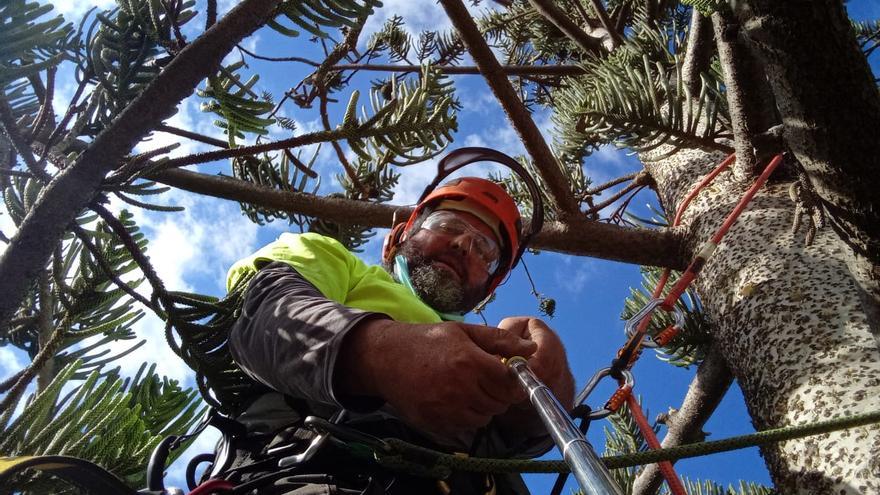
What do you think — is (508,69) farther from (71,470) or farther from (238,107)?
A: (71,470)

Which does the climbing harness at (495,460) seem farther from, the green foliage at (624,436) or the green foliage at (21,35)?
the green foliage at (624,436)

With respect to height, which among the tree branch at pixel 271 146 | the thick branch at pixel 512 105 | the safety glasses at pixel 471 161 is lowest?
the tree branch at pixel 271 146

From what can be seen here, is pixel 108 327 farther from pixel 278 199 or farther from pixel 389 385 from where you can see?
pixel 389 385

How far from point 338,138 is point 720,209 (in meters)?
1.17

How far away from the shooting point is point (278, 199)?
7.52 feet

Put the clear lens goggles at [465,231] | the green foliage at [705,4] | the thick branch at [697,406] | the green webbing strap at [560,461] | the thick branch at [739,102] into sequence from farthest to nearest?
1. the thick branch at [697,406]
2. the clear lens goggles at [465,231]
3. the thick branch at [739,102]
4. the green foliage at [705,4]
5. the green webbing strap at [560,461]

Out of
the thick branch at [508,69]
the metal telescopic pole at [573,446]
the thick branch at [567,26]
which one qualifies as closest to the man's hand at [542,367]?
the metal telescopic pole at [573,446]

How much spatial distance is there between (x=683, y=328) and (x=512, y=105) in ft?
3.91

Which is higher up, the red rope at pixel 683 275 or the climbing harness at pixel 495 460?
the red rope at pixel 683 275

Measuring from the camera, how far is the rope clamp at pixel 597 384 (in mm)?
1339

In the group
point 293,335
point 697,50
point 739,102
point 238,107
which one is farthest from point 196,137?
point 697,50

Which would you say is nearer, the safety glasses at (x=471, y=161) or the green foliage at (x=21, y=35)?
the green foliage at (x=21, y=35)

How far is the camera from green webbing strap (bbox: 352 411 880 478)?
943 mm

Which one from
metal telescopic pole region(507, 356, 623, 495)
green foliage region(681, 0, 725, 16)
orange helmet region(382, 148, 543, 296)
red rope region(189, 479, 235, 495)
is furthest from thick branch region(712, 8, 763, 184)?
red rope region(189, 479, 235, 495)
